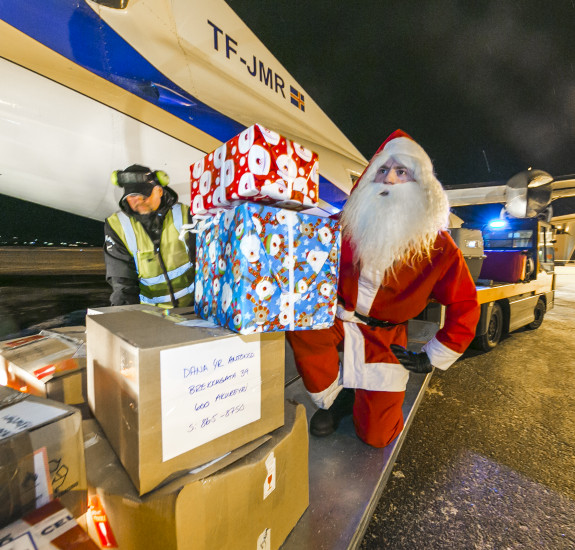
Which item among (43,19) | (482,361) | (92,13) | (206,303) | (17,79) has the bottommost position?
(482,361)

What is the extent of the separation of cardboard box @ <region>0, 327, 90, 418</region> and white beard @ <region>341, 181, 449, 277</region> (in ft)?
4.40

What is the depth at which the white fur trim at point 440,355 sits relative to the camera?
1686 millimetres

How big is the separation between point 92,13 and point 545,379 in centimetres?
470

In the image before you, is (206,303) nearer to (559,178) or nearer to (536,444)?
(536,444)

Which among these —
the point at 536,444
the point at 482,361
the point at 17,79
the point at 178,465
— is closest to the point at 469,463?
the point at 536,444

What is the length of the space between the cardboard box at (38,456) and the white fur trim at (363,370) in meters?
1.25

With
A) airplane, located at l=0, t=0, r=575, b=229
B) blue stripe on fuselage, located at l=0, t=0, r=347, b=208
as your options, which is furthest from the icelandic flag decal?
blue stripe on fuselage, located at l=0, t=0, r=347, b=208

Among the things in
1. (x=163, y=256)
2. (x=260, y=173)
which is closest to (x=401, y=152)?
(x=260, y=173)

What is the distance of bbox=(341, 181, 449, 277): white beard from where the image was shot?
5.10 feet

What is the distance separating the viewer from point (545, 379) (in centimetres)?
303

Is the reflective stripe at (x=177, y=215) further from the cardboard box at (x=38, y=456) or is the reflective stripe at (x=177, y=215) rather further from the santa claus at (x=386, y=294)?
the cardboard box at (x=38, y=456)

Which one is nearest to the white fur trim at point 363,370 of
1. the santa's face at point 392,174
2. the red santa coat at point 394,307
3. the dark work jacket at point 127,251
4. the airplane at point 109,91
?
the red santa coat at point 394,307

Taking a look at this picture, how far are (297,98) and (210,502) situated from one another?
481 centimetres

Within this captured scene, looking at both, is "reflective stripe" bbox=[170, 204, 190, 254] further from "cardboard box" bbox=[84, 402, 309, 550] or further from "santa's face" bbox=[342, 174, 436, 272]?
"cardboard box" bbox=[84, 402, 309, 550]
